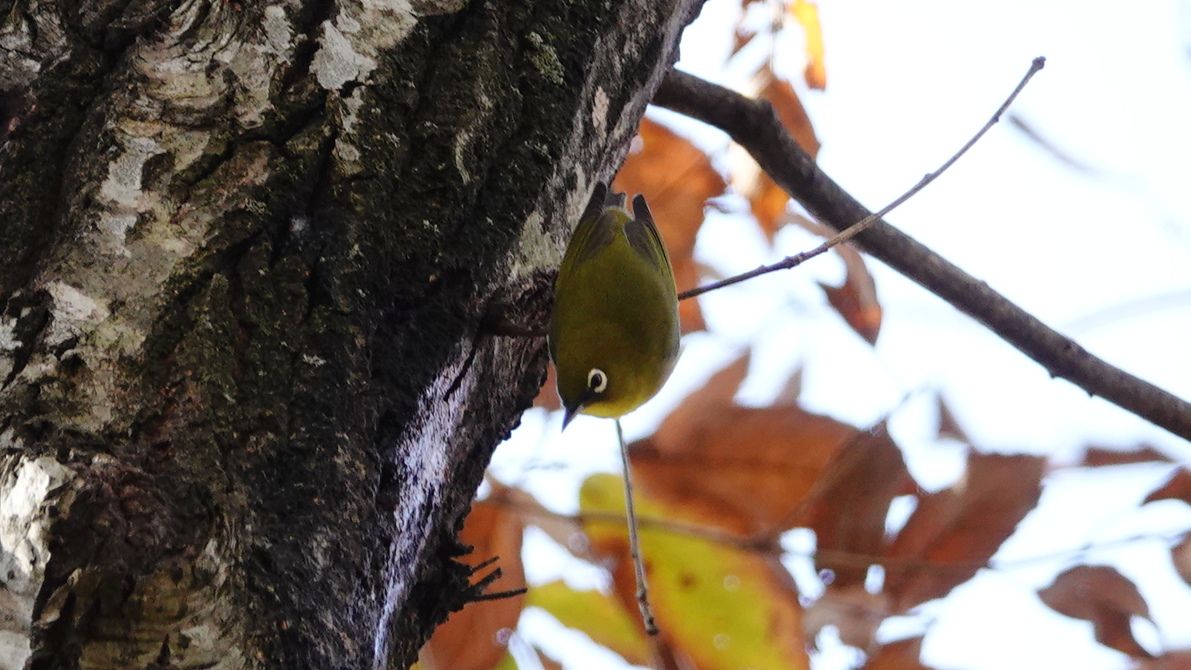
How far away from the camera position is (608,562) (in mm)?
2592

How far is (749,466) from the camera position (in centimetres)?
247

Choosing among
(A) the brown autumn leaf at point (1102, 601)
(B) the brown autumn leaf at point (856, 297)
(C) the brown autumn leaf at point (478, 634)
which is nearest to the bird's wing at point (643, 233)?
(B) the brown autumn leaf at point (856, 297)

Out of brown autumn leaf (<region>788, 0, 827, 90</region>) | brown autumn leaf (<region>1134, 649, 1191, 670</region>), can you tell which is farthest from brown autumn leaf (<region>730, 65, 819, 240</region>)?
brown autumn leaf (<region>1134, 649, 1191, 670</region>)

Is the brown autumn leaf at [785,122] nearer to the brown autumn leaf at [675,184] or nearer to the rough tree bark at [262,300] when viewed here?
the brown autumn leaf at [675,184]

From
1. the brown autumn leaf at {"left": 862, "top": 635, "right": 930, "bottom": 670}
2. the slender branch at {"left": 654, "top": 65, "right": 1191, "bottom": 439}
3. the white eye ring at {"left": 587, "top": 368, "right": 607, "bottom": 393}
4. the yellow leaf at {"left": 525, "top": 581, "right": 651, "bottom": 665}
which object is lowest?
the yellow leaf at {"left": 525, "top": 581, "right": 651, "bottom": 665}

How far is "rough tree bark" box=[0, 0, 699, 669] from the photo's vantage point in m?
1.00

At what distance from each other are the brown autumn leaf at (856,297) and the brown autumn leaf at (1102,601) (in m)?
0.75

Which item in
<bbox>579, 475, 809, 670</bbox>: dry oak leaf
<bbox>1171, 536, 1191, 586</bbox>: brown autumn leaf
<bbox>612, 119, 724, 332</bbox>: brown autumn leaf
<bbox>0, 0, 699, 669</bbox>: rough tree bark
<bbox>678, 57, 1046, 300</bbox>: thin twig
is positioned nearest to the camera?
<bbox>0, 0, 699, 669</bbox>: rough tree bark

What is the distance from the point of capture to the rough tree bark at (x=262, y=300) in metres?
1.00

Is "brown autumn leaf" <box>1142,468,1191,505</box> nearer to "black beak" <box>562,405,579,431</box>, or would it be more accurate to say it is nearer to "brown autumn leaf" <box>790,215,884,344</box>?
"brown autumn leaf" <box>790,215,884,344</box>

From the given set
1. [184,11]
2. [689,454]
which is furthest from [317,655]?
[689,454]

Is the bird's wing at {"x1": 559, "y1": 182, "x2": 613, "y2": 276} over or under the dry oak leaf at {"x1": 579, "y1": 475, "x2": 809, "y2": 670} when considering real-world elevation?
over

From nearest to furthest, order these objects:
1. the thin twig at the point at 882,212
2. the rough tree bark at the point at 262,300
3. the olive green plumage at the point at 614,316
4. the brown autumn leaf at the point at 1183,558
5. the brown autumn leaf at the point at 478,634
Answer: the rough tree bark at the point at 262,300 < the thin twig at the point at 882,212 < the brown autumn leaf at the point at 478,634 < the brown autumn leaf at the point at 1183,558 < the olive green plumage at the point at 614,316

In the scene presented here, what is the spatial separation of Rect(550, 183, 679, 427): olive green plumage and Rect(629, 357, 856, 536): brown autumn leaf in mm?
272
